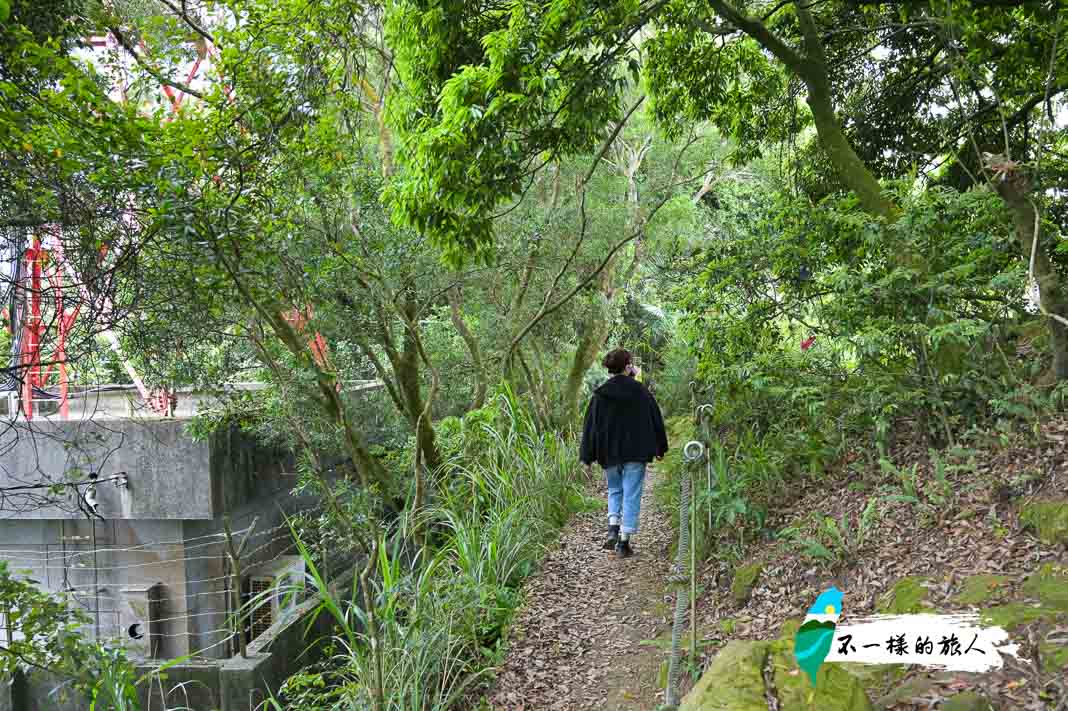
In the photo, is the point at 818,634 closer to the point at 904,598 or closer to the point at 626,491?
the point at 904,598

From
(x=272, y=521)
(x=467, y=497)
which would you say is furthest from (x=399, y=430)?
(x=272, y=521)

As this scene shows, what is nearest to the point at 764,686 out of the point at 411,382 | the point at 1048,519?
the point at 1048,519

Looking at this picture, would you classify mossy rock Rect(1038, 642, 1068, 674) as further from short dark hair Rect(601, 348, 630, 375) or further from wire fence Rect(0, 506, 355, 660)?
wire fence Rect(0, 506, 355, 660)

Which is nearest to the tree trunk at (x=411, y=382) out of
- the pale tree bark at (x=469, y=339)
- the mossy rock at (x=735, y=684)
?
the pale tree bark at (x=469, y=339)

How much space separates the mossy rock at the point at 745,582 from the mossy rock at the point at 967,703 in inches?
73.8

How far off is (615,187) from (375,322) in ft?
17.8

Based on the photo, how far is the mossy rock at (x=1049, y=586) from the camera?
9.29 feet

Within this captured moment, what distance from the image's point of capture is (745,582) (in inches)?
172

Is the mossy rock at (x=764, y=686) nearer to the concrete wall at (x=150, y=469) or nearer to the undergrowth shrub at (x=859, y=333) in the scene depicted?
the undergrowth shrub at (x=859, y=333)

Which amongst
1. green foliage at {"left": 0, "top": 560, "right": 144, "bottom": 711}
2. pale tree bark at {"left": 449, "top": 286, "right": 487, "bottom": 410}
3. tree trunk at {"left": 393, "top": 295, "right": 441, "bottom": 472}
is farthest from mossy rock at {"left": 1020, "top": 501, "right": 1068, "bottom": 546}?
pale tree bark at {"left": 449, "top": 286, "right": 487, "bottom": 410}

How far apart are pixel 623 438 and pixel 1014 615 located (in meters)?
3.20

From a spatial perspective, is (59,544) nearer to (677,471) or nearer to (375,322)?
(375,322)

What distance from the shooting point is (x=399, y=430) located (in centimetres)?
833

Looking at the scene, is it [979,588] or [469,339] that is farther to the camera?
[469,339]
